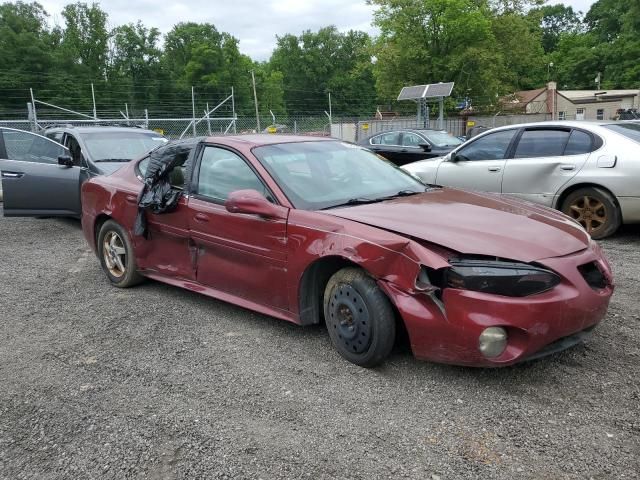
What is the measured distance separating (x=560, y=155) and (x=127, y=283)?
16.6 feet

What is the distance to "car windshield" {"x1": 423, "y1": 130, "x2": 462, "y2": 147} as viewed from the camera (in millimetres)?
12328

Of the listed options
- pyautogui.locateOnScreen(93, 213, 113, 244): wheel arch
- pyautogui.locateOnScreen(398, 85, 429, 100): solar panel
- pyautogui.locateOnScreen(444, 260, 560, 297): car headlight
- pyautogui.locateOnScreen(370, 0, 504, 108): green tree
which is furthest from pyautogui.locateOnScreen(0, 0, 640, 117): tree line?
pyautogui.locateOnScreen(444, 260, 560, 297): car headlight

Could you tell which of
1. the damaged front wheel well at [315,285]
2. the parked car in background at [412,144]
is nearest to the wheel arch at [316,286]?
the damaged front wheel well at [315,285]

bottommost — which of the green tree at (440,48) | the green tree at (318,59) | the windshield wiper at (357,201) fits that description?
the windshield wiper at (357,201)

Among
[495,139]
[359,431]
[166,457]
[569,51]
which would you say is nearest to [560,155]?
[495,139]

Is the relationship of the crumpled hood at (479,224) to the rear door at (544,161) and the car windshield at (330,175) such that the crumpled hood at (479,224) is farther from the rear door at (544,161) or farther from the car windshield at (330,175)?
the rear door at (544,161)

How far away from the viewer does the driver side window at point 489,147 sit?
23.7 ft

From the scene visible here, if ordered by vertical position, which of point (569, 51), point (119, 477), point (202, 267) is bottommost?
point (119, 477)

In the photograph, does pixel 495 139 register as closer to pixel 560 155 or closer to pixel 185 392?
pixel 560 155

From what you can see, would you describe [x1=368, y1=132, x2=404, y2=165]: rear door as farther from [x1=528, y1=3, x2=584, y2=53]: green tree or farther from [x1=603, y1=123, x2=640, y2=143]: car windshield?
[x1=528, y1=3, x2=584, y2=53]: green tree

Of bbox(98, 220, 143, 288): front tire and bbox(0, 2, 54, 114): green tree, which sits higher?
bbox(0, 2, 54, 114): green tree

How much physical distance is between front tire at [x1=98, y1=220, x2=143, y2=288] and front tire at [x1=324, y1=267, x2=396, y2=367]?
242 centimetres

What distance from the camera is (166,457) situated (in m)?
2.66

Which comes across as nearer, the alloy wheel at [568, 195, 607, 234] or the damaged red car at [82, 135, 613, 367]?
the damaged red car at [82, 135, 613, 367]
